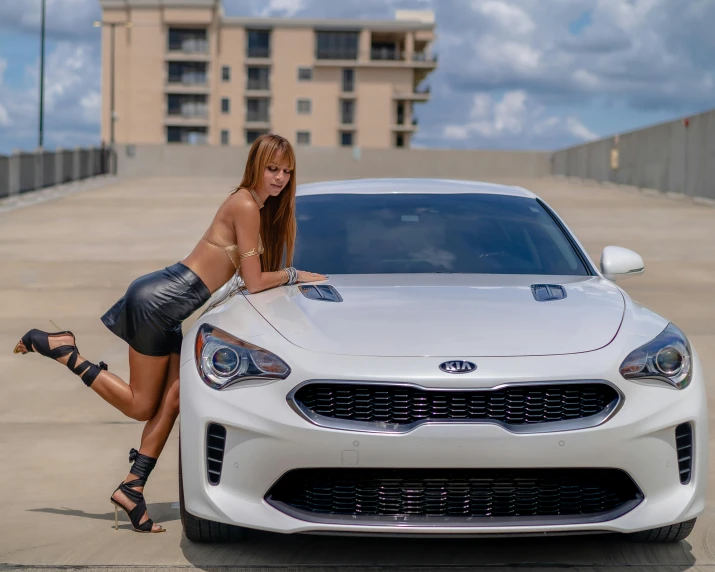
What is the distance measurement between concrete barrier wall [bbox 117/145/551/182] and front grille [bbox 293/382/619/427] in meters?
49.8

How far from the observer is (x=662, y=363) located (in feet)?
14.2

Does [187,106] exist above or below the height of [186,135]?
above

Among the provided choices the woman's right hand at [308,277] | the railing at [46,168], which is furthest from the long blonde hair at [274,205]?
the railing at [46,168]

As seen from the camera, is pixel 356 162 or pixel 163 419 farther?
pixel 356 162

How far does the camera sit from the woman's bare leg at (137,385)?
4.98 meters

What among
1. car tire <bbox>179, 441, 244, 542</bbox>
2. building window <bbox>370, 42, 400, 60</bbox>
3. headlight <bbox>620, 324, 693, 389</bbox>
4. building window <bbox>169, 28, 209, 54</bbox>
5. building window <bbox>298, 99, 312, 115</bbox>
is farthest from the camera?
building window <bbox>370, 42, 400, 60</bbox>

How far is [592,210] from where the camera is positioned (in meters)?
26.6

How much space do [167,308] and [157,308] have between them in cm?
4

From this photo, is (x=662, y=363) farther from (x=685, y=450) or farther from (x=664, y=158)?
(x=664, y=158)

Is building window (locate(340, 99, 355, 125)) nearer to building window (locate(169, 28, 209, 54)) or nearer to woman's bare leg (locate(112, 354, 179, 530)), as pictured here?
building window (locate(169, 28, 209, 54))

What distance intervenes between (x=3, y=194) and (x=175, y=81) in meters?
77.8

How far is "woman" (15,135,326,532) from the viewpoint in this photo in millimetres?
4910

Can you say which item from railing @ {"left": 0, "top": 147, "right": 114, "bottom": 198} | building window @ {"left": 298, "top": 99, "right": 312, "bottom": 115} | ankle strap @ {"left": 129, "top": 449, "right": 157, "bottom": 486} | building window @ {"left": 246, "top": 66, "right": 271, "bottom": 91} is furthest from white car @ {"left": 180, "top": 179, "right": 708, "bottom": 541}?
building window @ {"left": 246, "top": 66, "right": 271, "bottom": 91}

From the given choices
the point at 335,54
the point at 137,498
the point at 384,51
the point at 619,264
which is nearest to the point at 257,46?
the point at 335,54
